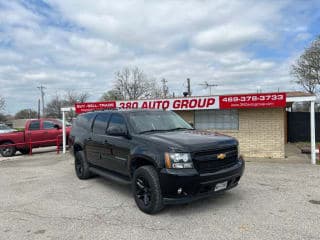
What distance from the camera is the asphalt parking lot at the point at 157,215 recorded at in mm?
4527

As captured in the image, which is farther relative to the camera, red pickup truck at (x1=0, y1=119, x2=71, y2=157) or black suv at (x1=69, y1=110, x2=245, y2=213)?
red pickup truck at (x1=0, y1=119, x2=71, y2=157)

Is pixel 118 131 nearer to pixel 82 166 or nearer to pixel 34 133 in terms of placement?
pixel 82 166

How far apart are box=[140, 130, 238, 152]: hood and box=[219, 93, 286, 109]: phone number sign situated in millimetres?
6148

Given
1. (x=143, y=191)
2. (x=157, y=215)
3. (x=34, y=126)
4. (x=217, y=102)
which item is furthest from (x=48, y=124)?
(x=157, y=215)

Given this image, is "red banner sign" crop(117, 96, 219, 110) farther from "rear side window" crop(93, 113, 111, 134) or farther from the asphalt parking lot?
"rear side window" crop(93, 113, 111, 134)

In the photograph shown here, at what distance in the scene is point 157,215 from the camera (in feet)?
17.3

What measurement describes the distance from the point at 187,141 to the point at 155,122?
148 centimetres

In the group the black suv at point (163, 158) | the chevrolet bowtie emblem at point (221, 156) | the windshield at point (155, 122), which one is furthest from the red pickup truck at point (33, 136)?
the chevrolet bowtie emblem at point (221, 156)

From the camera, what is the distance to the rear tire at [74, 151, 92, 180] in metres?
8.11

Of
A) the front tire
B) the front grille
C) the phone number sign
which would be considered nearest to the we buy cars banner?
the phone number sign

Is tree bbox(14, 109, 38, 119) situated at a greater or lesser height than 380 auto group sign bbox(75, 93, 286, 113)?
greater

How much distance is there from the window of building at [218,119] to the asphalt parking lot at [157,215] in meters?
4.85

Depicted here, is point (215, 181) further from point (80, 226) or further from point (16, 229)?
point (16, 229)

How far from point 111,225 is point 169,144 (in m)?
1.60
